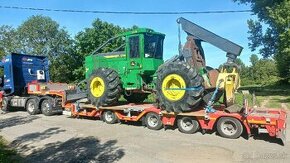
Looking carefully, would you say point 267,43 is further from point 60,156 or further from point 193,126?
point 60,156

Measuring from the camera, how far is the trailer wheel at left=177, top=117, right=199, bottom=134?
1225cm

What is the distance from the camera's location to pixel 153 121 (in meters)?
13.4

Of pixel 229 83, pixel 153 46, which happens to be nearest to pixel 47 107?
pixel 153 46

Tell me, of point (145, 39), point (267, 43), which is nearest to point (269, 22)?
point (267, 43)

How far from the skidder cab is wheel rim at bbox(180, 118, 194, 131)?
2739 millimetres

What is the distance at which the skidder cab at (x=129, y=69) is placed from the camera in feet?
47.5

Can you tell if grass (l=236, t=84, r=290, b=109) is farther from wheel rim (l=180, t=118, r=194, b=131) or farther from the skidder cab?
the skidder cab

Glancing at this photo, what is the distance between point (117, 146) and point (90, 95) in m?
5.01

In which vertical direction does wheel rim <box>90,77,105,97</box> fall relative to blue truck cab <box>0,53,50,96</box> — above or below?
below

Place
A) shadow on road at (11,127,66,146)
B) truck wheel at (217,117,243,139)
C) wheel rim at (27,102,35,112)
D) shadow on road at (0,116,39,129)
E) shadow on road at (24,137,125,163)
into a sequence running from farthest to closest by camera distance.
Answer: wheel rim at (27,102,35,112) < shadow on road at (0,116,39,129) < shadow on road at (11,127,66,146) < truck wheel at (217,117,243,139) < shadow on road at (24,137,125,163)

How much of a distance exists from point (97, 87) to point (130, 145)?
5.00m

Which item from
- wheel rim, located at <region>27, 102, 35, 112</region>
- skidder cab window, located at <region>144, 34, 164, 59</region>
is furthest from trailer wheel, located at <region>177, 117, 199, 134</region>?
wheel rim, located at <region>27, 102, 35, 112</region>

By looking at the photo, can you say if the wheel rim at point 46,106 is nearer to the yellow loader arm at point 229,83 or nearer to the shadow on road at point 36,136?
the shadow on road at point 36,136

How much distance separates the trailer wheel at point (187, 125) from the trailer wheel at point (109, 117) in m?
3.09
